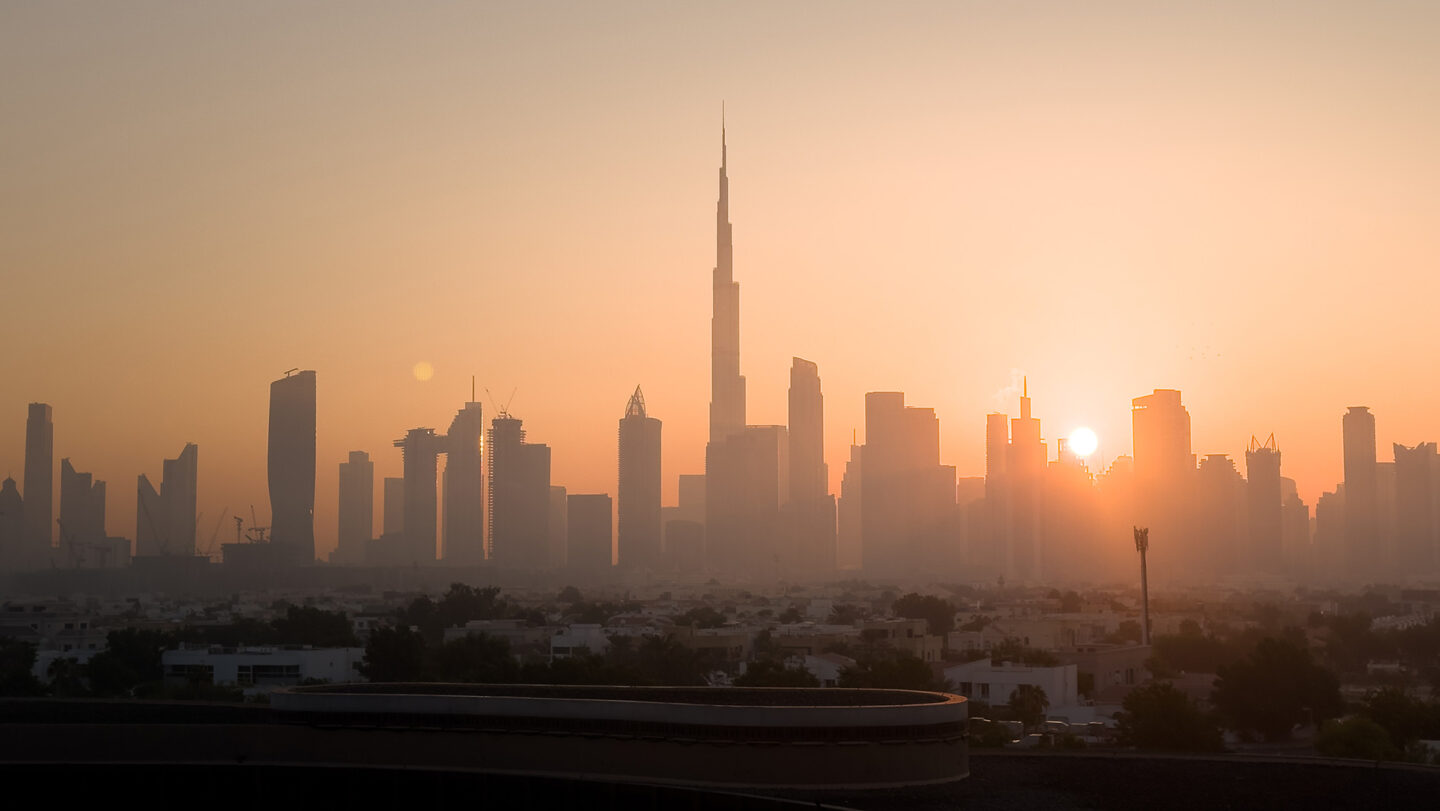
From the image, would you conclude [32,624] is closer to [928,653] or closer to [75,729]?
[928,653]

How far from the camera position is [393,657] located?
56219mm

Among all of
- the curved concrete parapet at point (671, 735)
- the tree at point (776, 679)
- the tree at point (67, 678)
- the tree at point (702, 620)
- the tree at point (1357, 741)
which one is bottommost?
the tree at point (702, 620)

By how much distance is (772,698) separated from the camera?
26953mm

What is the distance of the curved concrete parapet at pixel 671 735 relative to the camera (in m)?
22.0

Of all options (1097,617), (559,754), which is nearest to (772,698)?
(559,754)

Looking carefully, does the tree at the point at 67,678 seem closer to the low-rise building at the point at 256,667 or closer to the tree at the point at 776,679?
the low-rise building at the point at 256,667

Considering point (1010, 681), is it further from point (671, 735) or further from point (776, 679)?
point (671, 735)

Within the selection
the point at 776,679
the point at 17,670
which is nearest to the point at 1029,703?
the point at 776,679

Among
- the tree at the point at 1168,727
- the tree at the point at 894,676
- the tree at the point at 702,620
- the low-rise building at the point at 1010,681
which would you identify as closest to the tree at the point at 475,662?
the tree at the point at 894,676

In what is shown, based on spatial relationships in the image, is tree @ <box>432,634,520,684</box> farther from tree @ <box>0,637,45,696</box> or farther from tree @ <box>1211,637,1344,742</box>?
tree @ <box>1211,637,1344,742</box>

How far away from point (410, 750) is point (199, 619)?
10738 cm

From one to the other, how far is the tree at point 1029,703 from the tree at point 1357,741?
11.7m

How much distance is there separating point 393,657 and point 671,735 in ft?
118

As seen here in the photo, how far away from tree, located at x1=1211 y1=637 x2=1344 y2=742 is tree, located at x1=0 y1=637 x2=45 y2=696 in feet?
125
